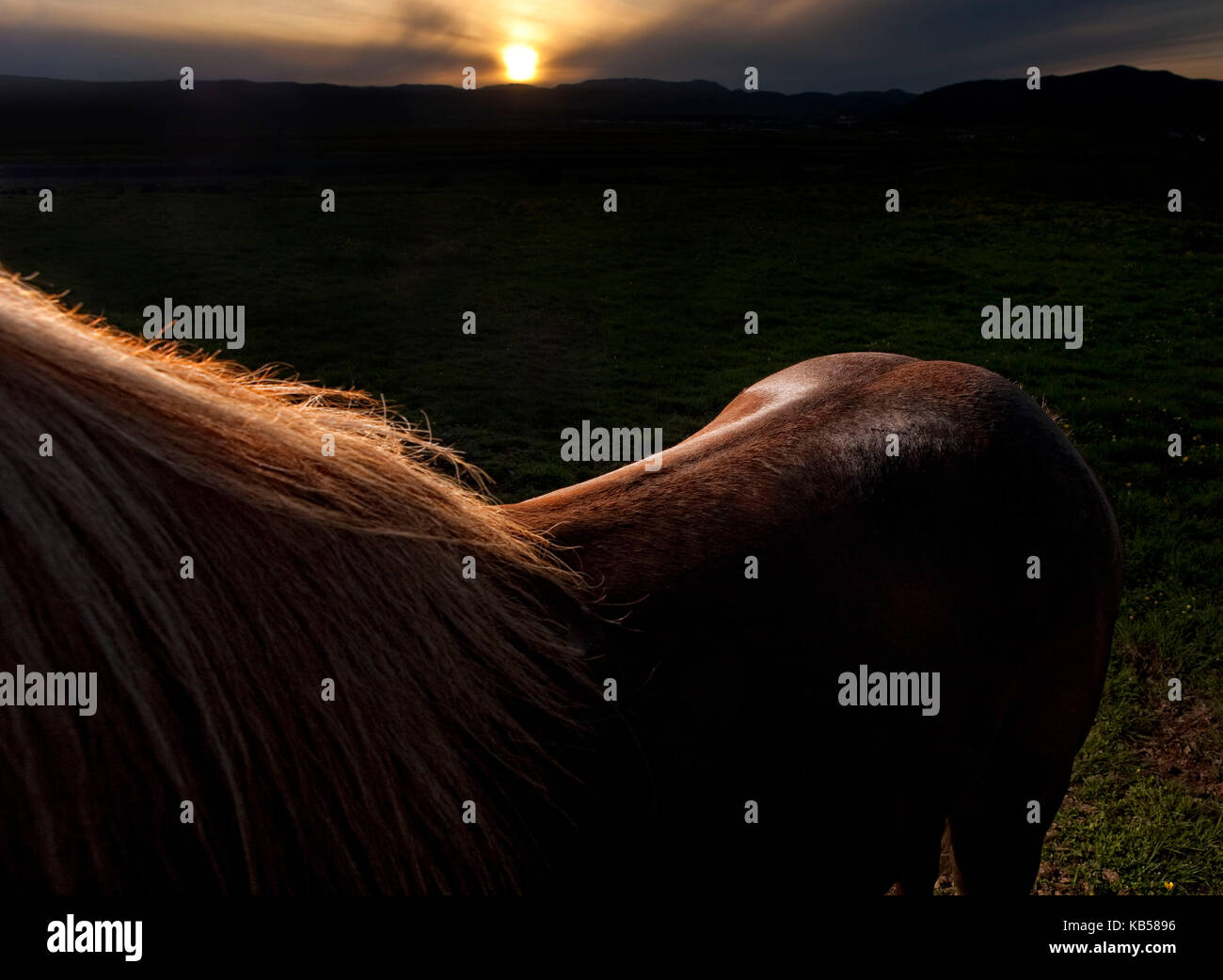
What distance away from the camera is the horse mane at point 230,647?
86cm

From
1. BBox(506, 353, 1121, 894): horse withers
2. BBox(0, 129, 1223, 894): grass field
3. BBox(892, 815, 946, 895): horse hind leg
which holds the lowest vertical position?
BBox(892, 815, 946, 895): horse hind leg

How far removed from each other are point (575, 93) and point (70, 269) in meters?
126

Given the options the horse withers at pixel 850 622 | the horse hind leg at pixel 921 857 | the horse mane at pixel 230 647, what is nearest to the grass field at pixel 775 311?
the horse withers at pixel 850 622

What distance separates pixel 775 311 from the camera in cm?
1355

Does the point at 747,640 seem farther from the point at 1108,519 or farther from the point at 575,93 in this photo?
the point at 575,93

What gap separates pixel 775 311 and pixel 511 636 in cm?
1306

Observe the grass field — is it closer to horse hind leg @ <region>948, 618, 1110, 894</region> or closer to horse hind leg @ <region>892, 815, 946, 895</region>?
horse hind leg @ <region>948, 618, 1110, 894</region>

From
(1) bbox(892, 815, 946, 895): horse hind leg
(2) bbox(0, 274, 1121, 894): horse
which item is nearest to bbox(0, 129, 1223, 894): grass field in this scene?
(2) bbox(0, 274, 1121, 894): horse

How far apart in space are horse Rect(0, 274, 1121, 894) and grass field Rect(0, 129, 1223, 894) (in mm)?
451

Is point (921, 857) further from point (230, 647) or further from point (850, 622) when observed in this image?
point (230, 647)

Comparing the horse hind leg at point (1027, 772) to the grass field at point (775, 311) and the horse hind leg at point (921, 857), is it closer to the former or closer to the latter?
the horse hind leg at point (921, 857)

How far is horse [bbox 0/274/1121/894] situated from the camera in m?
0.89
